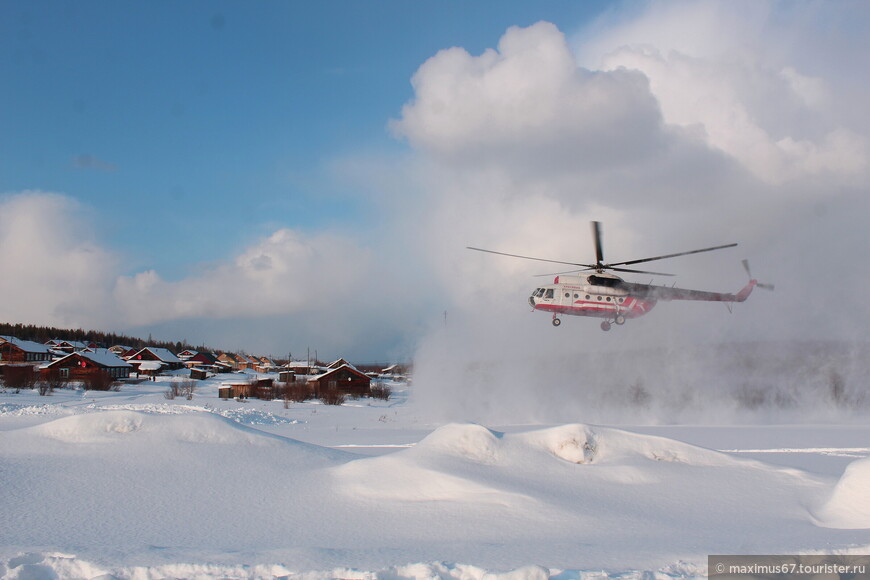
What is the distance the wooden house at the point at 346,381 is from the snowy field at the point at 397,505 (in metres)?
51.2

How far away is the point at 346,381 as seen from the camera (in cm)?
6266

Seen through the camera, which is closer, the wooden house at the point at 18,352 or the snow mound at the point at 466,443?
the snow mound at the point at 466,443

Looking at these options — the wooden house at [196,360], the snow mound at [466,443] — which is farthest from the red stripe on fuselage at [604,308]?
the wooden house at [196,360]

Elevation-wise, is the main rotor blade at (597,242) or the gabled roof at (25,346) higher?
the main rotor blade at (597,242)

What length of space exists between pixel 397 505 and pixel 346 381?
184ft

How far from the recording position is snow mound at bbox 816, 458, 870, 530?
7379mm

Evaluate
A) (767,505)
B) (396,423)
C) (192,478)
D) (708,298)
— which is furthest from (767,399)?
(192,478)

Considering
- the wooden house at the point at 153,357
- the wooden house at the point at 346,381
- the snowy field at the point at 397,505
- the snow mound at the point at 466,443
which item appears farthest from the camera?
the wooden house at the point at 153,357

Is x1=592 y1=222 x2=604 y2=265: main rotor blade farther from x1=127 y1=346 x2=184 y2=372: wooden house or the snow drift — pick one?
x1=127 y1=346 x2=184 y2=372: wooden house

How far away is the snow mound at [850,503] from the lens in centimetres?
738

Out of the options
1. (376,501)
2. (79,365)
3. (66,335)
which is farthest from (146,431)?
(66,335)

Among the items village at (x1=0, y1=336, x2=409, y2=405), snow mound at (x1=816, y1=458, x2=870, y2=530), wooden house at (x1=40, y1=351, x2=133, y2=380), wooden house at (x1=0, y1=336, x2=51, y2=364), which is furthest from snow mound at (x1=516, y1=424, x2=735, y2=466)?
wooden house at (x1=0, y1=336, x2=51, y2=364)

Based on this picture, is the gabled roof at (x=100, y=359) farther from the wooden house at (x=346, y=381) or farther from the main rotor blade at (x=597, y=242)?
the main rotor blade at (x=597, y=242)

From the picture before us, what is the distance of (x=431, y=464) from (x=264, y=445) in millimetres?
3201
